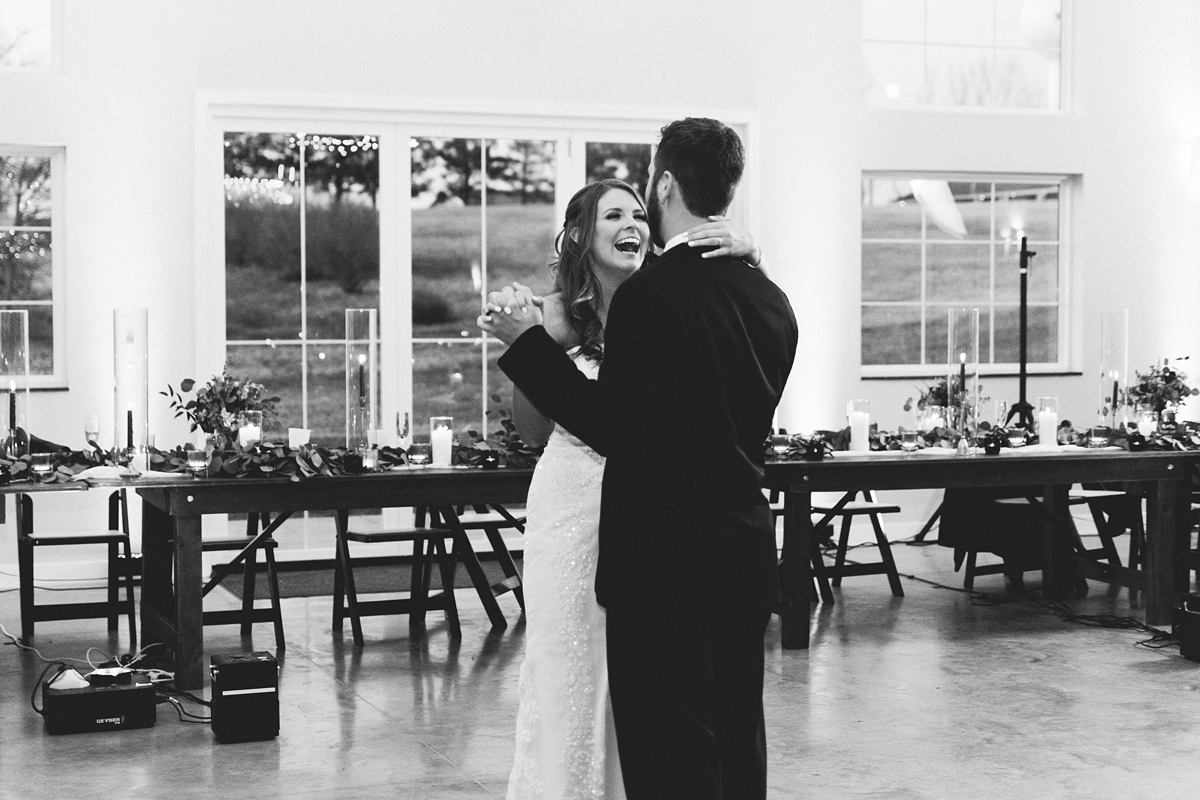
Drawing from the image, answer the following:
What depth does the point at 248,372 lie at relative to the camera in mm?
8672

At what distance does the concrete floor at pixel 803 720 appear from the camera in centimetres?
423

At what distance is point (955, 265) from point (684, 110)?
2279 millimetres

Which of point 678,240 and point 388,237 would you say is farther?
point 388,237

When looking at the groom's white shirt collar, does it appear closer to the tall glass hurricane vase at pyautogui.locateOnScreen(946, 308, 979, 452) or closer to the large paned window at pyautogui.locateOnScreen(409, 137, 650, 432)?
the tall glass hurricane vase at pyautogui.locateOnScreen(946, 308, 979, 452)

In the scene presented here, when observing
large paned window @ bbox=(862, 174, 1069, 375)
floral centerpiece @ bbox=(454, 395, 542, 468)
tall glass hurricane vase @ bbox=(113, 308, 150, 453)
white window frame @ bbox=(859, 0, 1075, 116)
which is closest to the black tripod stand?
large paned window @ bbox=(862, 174, 1069, 375)

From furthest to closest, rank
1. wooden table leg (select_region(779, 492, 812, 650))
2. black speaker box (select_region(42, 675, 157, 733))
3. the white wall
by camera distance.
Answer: the white wall, wooden table leg (select_region(779, 492, 812, 650)), black speaker box (select_region(42, 675, 157, 733))

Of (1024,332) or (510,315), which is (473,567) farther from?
(1024,332)

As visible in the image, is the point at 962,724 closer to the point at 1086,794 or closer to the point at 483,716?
the point at 1086,794

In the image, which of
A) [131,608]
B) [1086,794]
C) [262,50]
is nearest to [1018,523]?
[1086,794]

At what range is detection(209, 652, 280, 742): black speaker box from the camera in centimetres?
464

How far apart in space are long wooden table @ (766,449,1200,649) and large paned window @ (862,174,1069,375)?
3.09 metres

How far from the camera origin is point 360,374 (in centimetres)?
580

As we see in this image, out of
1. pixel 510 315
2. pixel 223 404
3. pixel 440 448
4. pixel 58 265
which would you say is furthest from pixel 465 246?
pixel 510 315

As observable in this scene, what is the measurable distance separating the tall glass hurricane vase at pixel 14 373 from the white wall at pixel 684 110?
266 cm
